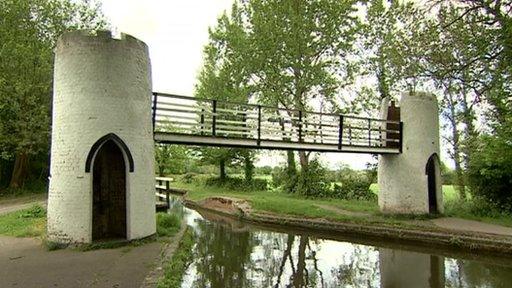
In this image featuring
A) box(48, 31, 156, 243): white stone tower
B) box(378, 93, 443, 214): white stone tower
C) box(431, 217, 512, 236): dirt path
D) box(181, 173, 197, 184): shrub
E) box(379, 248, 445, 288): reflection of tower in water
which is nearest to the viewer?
box(379, 248, 445, 288): reflection of tower in water

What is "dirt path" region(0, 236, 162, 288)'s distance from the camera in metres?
6.82

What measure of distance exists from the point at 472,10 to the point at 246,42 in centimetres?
1250

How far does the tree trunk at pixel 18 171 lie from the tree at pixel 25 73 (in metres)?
0.05

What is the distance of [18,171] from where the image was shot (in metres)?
23.1

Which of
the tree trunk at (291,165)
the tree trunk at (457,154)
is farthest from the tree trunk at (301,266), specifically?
the tree trunk at (291,165)

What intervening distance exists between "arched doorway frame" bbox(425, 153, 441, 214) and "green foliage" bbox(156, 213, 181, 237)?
30.6 feet

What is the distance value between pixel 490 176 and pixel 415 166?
275 cm

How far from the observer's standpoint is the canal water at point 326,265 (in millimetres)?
8703

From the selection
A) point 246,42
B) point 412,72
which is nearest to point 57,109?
point 412,72

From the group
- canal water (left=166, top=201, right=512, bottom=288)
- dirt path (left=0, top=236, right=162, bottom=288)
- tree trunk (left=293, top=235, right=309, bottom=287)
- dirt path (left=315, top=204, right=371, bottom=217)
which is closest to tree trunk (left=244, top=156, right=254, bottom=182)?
dirt path (left=315, top=204, right=371, bottom=217)

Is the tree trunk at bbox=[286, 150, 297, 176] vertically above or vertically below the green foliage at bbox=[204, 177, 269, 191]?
above

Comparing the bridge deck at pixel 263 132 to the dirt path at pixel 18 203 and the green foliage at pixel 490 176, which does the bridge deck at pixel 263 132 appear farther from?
the dirt path at pixel 18 203

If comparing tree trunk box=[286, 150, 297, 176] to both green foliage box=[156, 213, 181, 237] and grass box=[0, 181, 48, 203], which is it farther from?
green foliage box=[156, 213, 181, 237]

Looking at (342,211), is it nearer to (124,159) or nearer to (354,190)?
(354,190)
